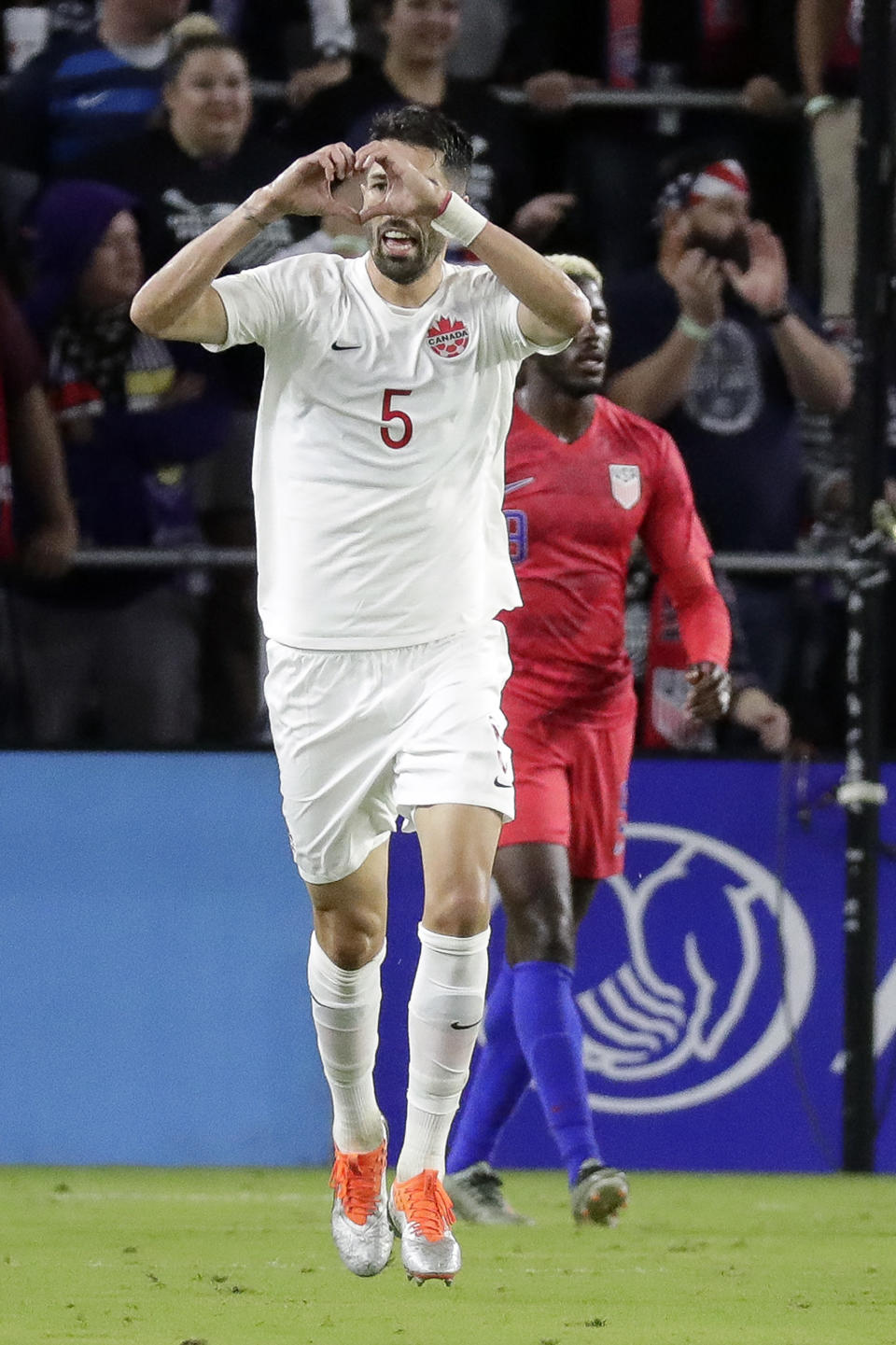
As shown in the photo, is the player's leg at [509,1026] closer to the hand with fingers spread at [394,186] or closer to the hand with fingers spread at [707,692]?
the hand with fingers spread at [707,692]

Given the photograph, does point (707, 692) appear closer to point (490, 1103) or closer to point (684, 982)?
point (490, 1103)

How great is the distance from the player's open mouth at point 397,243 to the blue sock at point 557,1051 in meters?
2.00

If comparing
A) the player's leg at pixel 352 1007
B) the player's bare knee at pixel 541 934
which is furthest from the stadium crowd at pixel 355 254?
the player's leg at pixel 352 1007

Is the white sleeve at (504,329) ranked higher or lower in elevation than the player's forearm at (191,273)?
lower

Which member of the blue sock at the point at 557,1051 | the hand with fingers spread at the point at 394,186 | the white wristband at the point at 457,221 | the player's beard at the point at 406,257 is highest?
the hand with fingers spread at the point at 394,186

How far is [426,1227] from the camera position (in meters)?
3.98

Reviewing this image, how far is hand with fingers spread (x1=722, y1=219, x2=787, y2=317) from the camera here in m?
7.27

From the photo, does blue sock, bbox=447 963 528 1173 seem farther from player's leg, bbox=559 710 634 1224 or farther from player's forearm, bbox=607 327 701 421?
player's forearm, bbox=607 327 701 421

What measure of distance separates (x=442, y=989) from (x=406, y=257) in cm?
139

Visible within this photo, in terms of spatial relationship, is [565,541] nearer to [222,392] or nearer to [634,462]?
[634,462]

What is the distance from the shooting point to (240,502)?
703 centimetres

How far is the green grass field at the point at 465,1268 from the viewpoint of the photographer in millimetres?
4094

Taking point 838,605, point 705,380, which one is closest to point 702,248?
point 705,380

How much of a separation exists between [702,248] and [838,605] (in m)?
1.25
